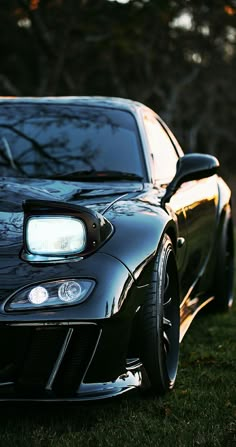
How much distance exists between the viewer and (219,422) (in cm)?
354

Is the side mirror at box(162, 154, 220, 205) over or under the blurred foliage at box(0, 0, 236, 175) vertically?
over

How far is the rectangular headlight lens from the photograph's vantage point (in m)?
3.40

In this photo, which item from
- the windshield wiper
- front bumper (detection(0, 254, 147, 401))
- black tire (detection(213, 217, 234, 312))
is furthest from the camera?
black tire (detection(213, 217, 234, 312))

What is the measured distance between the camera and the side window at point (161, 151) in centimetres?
506

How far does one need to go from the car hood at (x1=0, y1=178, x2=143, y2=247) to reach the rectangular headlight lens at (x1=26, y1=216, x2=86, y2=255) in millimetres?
63

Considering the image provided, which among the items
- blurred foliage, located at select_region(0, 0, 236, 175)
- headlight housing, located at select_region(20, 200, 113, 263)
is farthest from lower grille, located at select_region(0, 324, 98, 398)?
blurred foliage, located at select_region(0, 0, 236, 175)

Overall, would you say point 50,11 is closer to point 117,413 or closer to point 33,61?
point 33,61

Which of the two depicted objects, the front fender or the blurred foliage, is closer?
the front fender

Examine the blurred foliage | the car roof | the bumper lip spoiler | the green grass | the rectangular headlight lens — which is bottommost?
the blurred foliage

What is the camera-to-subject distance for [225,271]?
21.0ft

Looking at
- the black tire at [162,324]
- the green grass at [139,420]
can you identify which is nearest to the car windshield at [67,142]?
the black tire at [162,324]

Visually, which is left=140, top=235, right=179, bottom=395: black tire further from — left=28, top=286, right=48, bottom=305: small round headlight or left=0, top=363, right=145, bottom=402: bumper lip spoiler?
left=28, top=286, right=48, bottom=305: small round headlight

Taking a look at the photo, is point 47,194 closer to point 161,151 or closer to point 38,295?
point 38,295

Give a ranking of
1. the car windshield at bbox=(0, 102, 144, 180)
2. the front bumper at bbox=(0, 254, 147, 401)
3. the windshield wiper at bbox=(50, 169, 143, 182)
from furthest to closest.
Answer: the car windshield at bbox=(0, 102, 144, 180) → the windshield wiper at bbox=(50, 169, 143, 182) → the front bumper at bbox=(0, 254, 147, 401)
